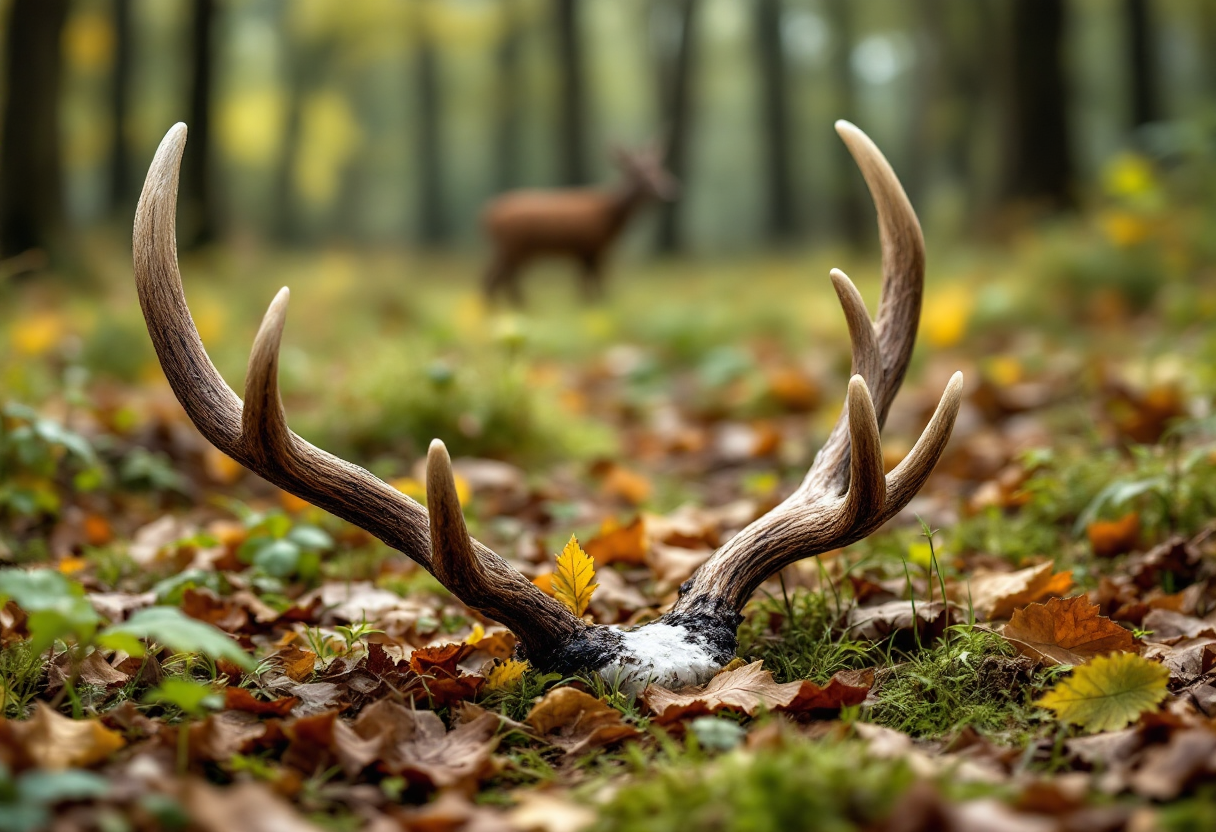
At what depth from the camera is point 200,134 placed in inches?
487

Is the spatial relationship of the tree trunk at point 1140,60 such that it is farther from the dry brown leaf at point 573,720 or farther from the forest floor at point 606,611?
the dry brown leaf at point 573,720

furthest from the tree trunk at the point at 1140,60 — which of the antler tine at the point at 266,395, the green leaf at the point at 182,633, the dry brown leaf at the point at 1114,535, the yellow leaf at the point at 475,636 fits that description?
the green leaf at the point at 182,633

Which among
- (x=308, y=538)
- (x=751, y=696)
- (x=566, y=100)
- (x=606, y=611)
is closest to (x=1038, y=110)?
(x=566, y=100)

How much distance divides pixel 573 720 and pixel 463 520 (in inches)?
15.6

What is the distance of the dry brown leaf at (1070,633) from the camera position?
188 cm

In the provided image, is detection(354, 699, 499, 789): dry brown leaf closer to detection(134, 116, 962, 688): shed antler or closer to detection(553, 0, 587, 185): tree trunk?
detection(134, 116, 962, 688): shed antler

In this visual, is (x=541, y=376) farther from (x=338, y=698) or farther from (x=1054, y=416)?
(x=338, y=698)

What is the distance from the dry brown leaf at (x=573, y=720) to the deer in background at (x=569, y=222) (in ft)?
31.8

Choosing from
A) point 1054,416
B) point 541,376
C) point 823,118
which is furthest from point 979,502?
point 823,118

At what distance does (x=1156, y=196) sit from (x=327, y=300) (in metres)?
7.02

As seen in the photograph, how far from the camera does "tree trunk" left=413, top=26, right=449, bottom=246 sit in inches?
1080

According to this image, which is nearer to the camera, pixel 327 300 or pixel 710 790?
pixel 710 790

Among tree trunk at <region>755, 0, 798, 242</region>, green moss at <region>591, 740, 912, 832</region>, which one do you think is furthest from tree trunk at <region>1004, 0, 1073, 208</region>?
green moss at <region>591, 740, 912, 832</region>

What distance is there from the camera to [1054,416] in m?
4.31
